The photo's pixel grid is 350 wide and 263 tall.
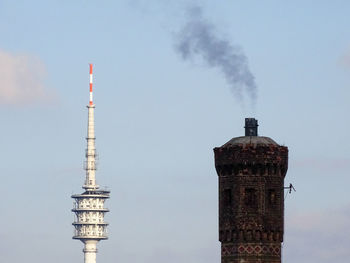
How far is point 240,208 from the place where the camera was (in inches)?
3777

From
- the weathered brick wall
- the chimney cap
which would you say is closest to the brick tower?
the weathered brick wall

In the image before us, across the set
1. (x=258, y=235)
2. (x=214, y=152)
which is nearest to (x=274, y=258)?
(x=258, y=235)

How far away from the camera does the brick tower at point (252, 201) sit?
313 feet

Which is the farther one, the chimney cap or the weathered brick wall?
the chimney cap

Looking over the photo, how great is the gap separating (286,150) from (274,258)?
6.91 meters

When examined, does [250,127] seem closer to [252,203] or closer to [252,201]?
[252,201]

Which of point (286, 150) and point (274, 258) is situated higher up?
point (286, 150)

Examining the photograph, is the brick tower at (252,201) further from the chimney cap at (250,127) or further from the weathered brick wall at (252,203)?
the chimney cap at (250,127)

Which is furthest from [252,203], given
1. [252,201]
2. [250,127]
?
[250,127]

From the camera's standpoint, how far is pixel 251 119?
98.1 metres

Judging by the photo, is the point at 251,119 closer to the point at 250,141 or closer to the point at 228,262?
the point at 250,141

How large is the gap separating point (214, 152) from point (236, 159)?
2.14 meters

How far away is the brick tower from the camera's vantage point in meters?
95.5

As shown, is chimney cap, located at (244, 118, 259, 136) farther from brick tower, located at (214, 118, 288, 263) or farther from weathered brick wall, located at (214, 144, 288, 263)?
weathered brick wall, located at (214, 144, 288, 263)
